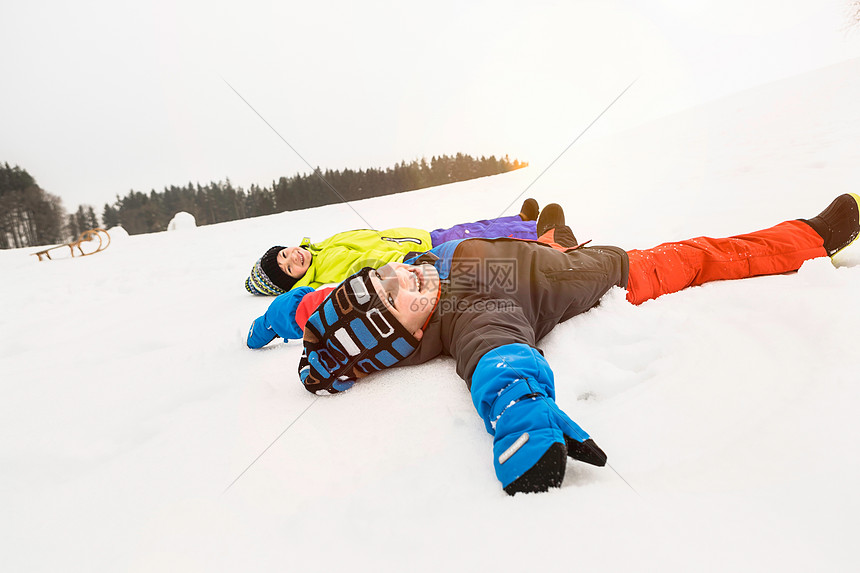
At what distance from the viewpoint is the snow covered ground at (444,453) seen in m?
0.50

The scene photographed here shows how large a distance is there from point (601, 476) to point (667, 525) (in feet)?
0.39

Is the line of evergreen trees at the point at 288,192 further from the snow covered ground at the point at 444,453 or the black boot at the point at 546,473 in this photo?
the black boot at the point at 546,473

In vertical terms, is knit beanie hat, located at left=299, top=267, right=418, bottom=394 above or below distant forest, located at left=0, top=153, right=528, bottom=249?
below

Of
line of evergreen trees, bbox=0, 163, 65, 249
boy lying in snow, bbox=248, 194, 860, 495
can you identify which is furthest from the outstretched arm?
line of evergreen trees, bbox=0, 163, 65, 249

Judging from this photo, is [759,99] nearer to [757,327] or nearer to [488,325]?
[757,327]

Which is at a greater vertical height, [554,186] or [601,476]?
[554,186]

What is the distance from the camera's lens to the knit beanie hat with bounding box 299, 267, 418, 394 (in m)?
0.96

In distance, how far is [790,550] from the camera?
0.43 metres

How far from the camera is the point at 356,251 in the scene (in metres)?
2.43

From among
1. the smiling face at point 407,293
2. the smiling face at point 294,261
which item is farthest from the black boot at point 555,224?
the smiling face at point 294,261

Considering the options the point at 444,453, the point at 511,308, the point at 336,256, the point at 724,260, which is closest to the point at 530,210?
the point at 336,256

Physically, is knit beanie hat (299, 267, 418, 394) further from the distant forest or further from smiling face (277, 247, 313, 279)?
the distant forest

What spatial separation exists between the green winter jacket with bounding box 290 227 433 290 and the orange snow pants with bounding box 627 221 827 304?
4.31 feet

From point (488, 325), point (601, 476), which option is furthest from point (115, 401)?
point (601, 476)
